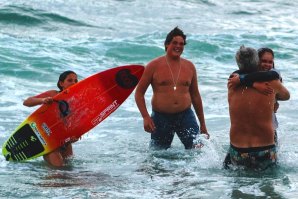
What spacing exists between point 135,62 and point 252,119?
10234 mm

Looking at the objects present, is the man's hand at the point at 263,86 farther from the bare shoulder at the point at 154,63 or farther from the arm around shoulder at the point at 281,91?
the bare shoulder at the point at 154,63

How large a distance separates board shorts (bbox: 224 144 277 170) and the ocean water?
0.17 metres

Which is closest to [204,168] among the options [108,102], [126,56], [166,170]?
[166,170]

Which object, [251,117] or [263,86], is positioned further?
[251,117]

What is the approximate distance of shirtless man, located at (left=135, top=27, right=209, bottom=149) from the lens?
26.4 ft

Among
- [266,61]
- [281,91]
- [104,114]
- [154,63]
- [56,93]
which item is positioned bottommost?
[104,114]

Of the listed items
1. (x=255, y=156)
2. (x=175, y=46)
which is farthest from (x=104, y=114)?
(x=255, y=156)

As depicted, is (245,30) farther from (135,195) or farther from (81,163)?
(135,195)

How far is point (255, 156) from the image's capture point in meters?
6.80

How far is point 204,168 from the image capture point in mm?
7719

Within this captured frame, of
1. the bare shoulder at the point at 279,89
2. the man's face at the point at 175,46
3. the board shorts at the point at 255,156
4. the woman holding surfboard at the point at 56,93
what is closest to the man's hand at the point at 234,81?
the bare shoulder at the point at 279,89

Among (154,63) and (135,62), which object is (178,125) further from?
(135,62)

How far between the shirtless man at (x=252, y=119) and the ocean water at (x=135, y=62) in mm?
310

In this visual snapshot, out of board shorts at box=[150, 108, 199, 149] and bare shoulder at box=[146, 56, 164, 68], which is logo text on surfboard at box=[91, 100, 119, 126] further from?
bare shoulder at box=[146, 56, 164, 68]
